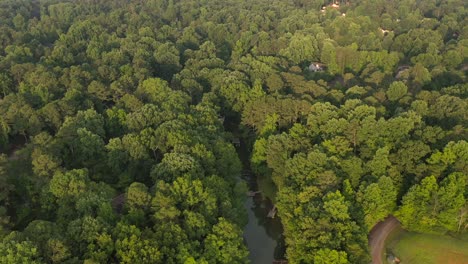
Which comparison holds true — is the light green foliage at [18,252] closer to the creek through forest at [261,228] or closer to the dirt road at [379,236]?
the creek through forest at [261,228]

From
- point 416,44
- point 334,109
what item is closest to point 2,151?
point 334,109

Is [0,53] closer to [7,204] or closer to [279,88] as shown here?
[7,204]

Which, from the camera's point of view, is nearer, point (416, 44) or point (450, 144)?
point (450, 144)

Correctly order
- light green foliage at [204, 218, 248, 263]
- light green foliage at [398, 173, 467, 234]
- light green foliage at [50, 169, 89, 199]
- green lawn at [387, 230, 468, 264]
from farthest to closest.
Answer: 1. light green foliage at [398, 173, 467, 234]
2. green lawn at [387, 230, 468, 264]
3. light green foliage at [50, 169, 89, 199]
4. light green foliage at [204, 218, 248, 263]

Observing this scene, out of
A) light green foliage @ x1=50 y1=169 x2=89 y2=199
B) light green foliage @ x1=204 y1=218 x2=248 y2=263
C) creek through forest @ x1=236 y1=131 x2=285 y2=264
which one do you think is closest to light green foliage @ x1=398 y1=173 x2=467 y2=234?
creek through forest @ x1=236 y1=131 x2=285 y2=264

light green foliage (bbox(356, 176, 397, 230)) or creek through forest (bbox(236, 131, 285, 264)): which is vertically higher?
light green foliage (bbox(356, 176, 397, 230))

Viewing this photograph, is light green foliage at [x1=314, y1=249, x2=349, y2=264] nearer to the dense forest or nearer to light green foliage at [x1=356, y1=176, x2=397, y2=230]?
the dense forest
